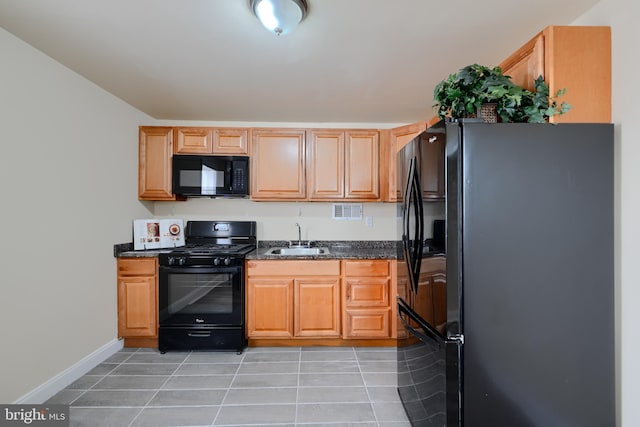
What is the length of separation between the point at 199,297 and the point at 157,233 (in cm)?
89

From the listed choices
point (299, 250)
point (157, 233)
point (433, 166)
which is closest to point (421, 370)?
point (433, 166)

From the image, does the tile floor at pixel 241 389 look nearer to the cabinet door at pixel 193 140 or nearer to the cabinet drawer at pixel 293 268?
the cabinet drawer at pixel 293 268

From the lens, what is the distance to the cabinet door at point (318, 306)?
266 centimetres

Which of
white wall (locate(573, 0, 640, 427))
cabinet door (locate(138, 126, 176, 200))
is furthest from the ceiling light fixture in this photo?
cabinet door (locate(138, 126, 176, 200))

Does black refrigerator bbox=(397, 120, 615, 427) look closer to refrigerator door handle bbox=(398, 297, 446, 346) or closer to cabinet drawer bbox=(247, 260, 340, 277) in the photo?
refrigerator door handle bbox=(398, 297, 446, 346)

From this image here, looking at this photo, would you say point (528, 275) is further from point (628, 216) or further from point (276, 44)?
point (276, 44)

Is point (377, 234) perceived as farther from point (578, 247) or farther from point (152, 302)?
point (152, 302)

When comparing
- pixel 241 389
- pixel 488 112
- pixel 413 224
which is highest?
pixel 488 112

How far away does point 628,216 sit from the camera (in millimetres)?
1227

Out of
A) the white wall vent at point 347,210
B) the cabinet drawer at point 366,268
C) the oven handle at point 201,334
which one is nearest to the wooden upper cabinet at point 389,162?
the white wall vent at point 347,210

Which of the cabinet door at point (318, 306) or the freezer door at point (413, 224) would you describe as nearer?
the freezer door at point (413, 224)

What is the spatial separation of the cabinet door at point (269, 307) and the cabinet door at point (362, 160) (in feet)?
4.03

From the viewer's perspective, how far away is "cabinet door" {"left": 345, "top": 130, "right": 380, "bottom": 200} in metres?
2.98

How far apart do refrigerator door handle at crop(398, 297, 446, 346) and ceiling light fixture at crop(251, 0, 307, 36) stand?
5.58ft
